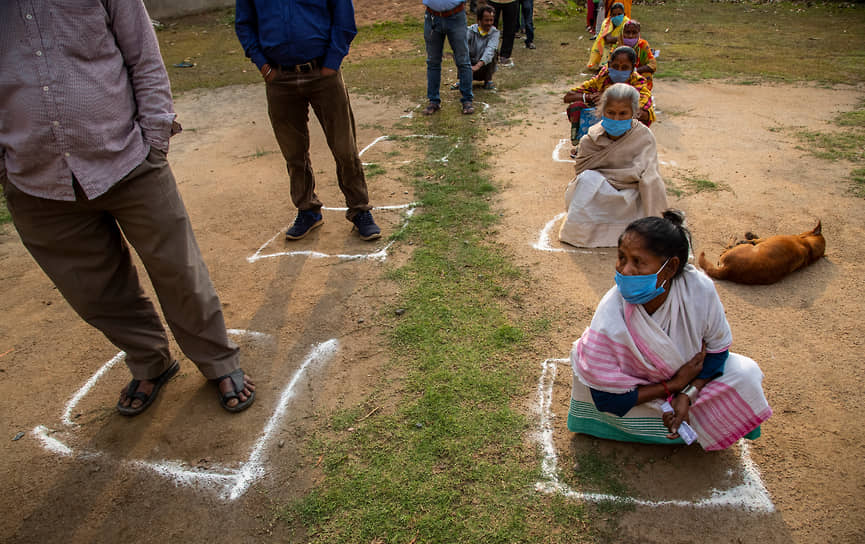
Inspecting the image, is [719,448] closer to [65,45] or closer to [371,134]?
[65,45]

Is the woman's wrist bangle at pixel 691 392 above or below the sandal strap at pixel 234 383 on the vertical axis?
above

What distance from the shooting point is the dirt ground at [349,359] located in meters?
2.30

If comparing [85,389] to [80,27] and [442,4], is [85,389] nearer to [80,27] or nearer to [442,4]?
[80,27]

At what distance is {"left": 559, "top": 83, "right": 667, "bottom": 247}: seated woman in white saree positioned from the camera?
4.08 m

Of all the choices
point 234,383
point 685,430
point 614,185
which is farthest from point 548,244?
point 234,383

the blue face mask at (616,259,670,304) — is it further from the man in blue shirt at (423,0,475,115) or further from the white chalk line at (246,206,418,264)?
the man in blue shirt at (423,0,475,115)

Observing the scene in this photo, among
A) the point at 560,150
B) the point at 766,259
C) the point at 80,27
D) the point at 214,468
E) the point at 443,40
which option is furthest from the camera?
the point at 443,40

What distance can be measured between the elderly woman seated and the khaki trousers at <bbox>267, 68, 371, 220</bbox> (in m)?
2.55

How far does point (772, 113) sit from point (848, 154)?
155 centimetres

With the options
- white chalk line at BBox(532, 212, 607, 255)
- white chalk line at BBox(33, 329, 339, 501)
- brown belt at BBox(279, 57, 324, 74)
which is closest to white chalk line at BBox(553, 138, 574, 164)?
white chalk line at BBox(532, 212, 607, 255)

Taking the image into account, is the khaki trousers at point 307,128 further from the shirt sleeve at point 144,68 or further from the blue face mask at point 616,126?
the blue face mask at point 616,126

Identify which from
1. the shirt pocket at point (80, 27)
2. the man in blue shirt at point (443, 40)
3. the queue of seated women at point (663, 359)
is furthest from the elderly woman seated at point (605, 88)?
the shirt pocket at point (80, 27)

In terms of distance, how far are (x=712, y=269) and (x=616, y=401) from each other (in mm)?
1886

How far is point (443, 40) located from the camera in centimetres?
720
